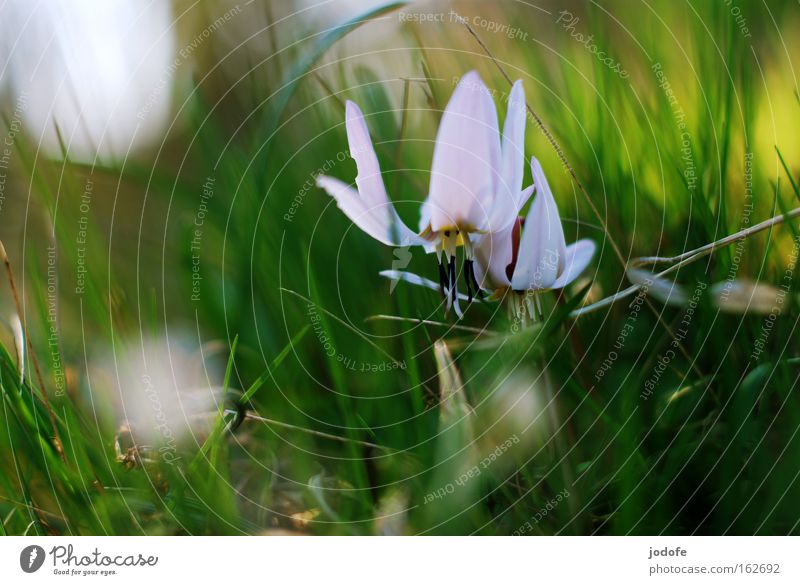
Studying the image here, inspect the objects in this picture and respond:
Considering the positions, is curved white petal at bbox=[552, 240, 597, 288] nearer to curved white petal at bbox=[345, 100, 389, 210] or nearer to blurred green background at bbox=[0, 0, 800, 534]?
blurred green background at bbox=[0, 0, 800, 534]

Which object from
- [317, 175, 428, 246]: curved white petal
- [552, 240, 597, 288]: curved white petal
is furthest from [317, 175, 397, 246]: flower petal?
[552, 240, 597, 288]: curved white petal

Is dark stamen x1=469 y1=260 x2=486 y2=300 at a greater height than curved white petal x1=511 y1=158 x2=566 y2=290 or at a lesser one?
lesser

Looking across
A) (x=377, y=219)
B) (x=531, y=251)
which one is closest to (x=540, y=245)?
(x=531, y=251)

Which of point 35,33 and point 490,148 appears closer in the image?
point 490,148

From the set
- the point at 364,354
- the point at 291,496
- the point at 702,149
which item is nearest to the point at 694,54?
the point at 702,149

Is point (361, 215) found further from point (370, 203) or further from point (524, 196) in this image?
point (524, 196)

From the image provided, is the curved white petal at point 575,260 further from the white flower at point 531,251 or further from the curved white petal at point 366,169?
the curved white petal at point 366,169
